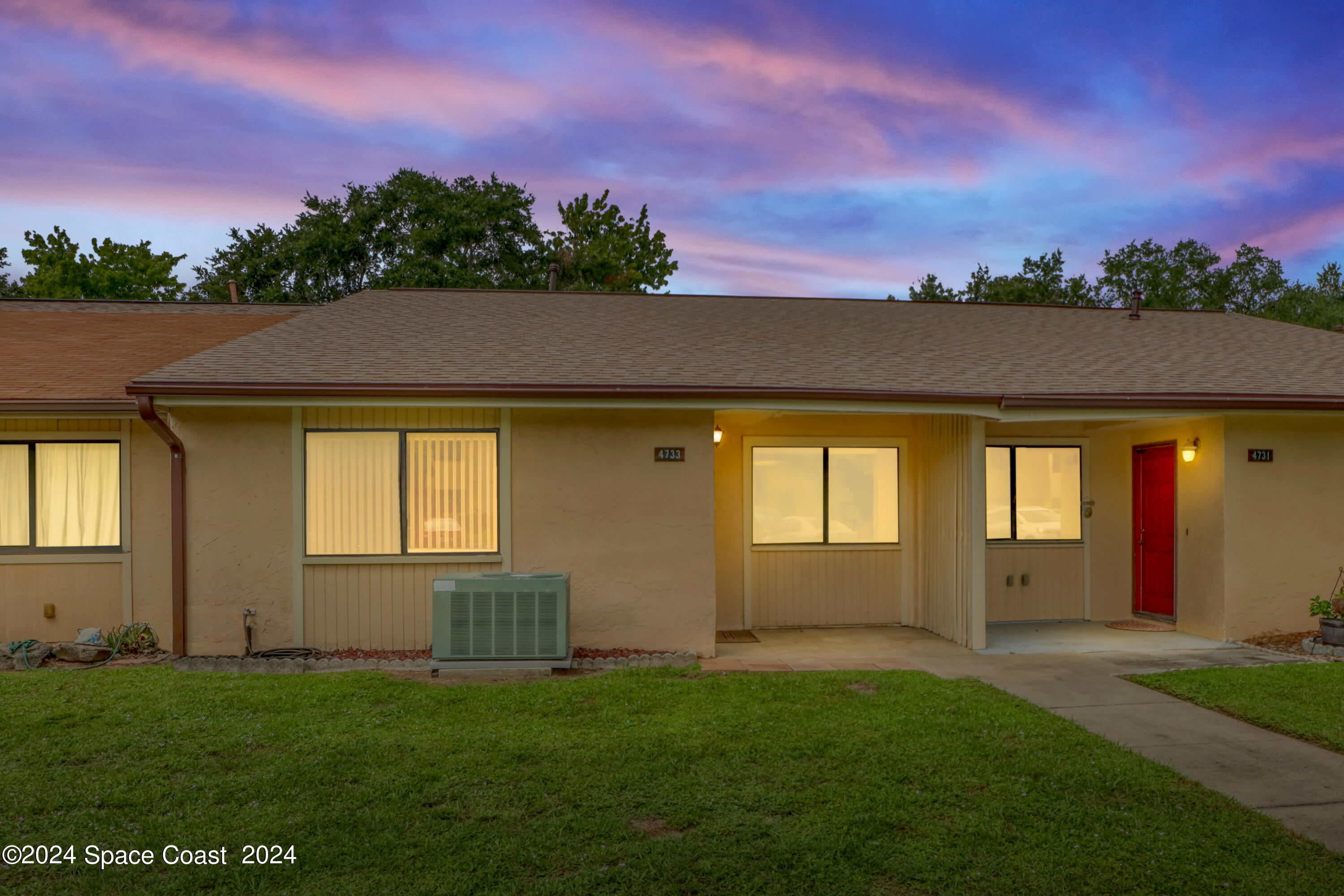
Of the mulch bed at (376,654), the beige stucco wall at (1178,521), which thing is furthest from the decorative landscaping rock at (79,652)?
the beige stucco wall at (1178,521)

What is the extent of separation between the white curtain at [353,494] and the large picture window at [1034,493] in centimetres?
669

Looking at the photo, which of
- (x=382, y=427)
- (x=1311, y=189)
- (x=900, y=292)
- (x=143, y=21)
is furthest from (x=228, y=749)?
(x=900, y=292)

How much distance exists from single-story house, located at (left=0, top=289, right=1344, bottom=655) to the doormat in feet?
0.55

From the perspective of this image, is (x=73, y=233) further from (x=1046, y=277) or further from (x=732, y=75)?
(x=1046, y=277)

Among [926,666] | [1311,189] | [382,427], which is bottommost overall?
[926,666]

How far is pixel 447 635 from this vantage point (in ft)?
23.3

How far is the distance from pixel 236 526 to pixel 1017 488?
8.43 m

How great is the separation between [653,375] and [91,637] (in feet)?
18.7

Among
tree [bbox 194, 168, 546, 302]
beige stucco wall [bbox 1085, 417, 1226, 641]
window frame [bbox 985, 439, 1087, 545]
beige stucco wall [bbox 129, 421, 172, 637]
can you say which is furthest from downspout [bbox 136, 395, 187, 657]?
tree [bbox 194, 168, 546, 302]

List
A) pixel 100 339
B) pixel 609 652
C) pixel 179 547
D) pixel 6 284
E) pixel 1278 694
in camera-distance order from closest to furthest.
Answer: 1. pixel 1278 694
2. pixel 179 547
3. pixel 609 652
4. pixel 100 339
5. pixel 6 284

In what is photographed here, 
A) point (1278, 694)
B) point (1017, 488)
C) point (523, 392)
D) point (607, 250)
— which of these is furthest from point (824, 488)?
point (607, 250)

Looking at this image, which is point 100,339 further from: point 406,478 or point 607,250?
point 607,250

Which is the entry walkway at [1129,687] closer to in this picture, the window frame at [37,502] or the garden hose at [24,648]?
the window frame at [37,502]

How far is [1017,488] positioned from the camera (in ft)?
32.8
